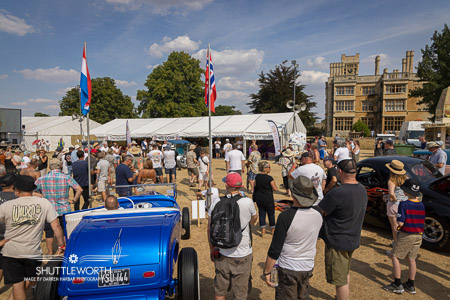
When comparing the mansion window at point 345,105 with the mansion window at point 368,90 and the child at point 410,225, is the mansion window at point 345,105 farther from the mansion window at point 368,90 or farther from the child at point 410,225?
the child at point 410,225

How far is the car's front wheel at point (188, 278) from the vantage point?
112 inches

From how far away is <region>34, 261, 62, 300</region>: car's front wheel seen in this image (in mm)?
2621

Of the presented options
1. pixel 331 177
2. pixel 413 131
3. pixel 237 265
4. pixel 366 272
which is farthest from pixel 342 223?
pixel 413 131

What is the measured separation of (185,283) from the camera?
2867 mm

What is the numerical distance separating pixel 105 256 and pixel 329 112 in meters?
56.9

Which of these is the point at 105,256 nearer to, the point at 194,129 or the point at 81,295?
the point at 81,295

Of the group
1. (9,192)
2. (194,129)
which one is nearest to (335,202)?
(9,192)

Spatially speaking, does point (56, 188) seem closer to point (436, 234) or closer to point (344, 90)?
point (436, 234)

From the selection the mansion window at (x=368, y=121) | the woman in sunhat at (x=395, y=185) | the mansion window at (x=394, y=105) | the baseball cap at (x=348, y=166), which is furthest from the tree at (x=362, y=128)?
the baseball cap at (x=348, y=166)

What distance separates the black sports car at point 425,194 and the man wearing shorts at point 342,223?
2011 mm

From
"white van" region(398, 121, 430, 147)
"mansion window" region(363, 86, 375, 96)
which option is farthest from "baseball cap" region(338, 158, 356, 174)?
"mansion window" region(363, 86, 375, 96)

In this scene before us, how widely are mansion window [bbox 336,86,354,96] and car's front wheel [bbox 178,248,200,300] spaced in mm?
53922

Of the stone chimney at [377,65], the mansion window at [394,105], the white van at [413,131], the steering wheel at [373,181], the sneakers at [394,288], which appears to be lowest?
the sneakers at [394,288]

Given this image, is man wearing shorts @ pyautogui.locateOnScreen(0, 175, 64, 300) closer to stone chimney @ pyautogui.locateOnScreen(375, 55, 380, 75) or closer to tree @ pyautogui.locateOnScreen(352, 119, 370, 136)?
tree @ pyautogui.locateOnScreen(352, 119, 370, 136)
